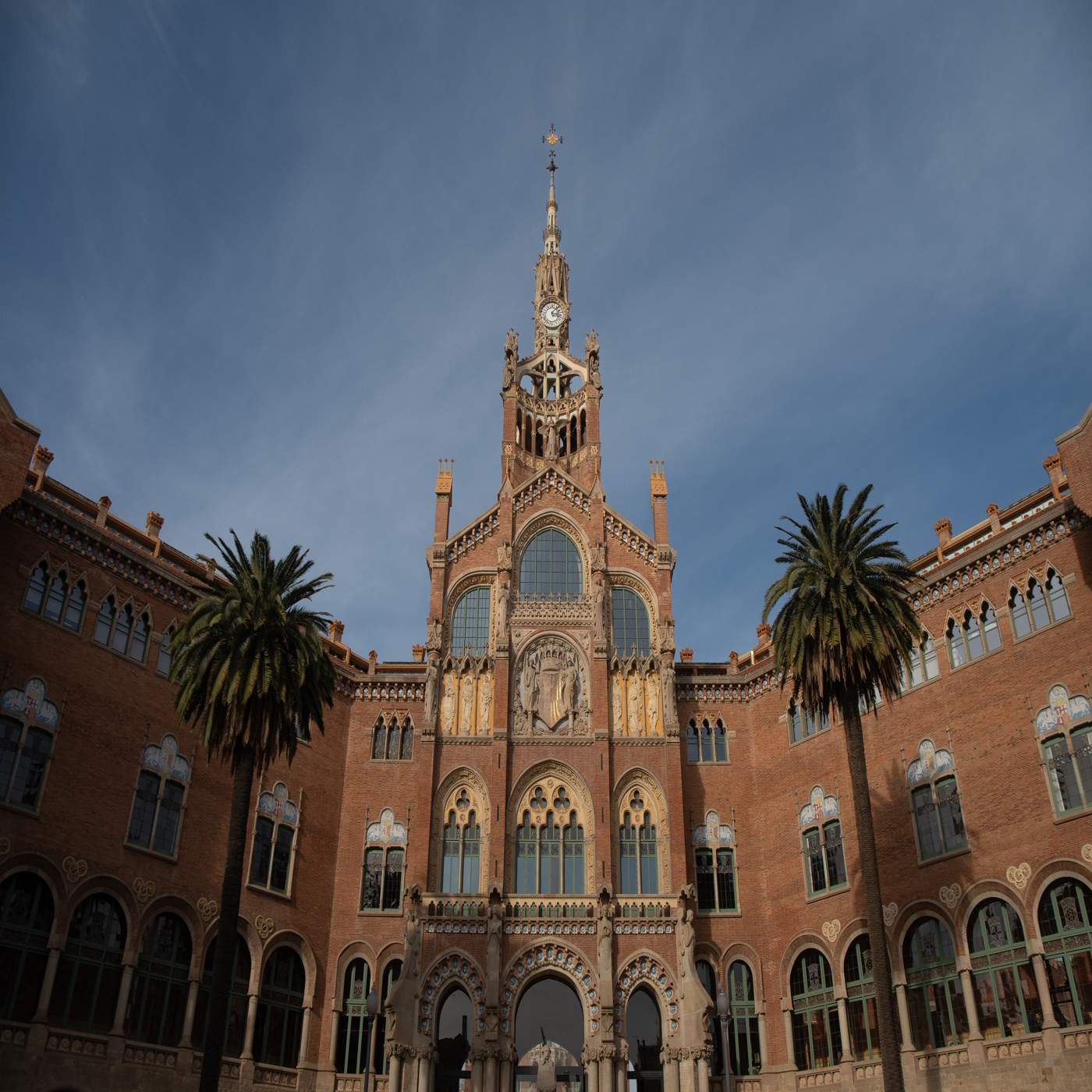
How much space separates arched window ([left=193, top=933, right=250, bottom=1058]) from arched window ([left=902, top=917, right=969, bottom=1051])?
25016 mm

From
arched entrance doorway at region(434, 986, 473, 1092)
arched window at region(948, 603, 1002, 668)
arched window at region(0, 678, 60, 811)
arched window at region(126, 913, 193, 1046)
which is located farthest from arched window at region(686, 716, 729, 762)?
arched window at region(0, 678, 60, 811)


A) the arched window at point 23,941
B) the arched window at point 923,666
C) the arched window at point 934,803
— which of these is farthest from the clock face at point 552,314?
the arched window at point 23,941

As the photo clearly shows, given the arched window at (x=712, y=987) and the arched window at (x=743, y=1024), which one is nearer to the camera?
the arched window at (x=712, y=987)

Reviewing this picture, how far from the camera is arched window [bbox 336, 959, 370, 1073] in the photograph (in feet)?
151

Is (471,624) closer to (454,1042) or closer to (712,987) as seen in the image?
(454,1042)

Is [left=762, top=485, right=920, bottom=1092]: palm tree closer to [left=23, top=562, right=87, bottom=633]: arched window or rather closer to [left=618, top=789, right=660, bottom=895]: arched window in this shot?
[left=618, top=789, right=660, bottom=895]: arched window

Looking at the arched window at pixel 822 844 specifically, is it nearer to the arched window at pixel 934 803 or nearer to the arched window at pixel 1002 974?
the arched window at pixel 934 803

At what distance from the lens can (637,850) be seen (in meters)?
48.2

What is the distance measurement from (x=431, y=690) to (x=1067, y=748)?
25.9 meters

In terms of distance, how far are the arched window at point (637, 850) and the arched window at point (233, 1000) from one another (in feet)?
50.5

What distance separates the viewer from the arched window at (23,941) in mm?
35281

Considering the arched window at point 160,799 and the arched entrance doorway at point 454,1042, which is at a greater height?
the arched window at point 160,799

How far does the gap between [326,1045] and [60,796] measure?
16.0 m

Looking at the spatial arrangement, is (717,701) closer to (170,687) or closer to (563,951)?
(563,951)
